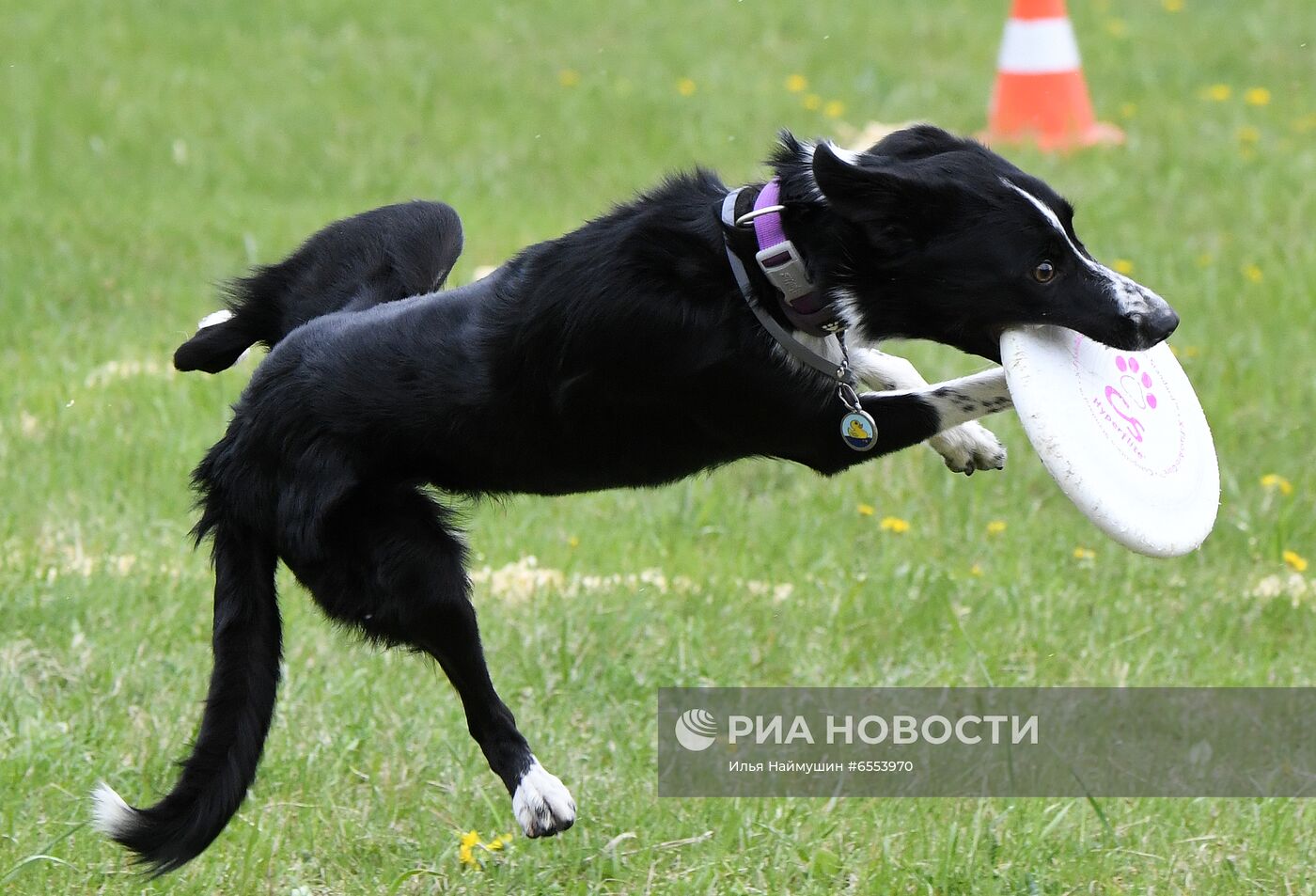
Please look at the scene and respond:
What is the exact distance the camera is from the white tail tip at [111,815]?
3.12m

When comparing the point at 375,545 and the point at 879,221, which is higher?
the point at 879,221

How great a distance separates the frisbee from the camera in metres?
3.20

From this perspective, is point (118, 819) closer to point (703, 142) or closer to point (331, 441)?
point (331, 441)

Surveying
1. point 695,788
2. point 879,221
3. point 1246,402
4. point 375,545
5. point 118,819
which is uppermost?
point 879,221

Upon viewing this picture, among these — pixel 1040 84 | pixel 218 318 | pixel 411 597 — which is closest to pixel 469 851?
pixel 411 597

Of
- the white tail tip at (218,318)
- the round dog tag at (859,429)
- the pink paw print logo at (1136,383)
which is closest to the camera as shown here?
the round dog tag at (859,429)

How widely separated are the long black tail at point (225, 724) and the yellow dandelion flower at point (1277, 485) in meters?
3.28

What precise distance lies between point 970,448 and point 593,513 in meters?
1.93

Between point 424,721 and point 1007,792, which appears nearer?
point 1007,792

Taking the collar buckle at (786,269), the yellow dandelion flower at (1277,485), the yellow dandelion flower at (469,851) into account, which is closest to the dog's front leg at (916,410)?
the collar buckle at (786,269)

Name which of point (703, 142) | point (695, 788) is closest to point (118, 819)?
point (695, 788)

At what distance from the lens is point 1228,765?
13.4 ft

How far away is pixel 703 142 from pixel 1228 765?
16.8 ft

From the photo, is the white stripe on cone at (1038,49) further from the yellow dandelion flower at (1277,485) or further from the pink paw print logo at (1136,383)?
the pink paw print logo at (1136,383)
